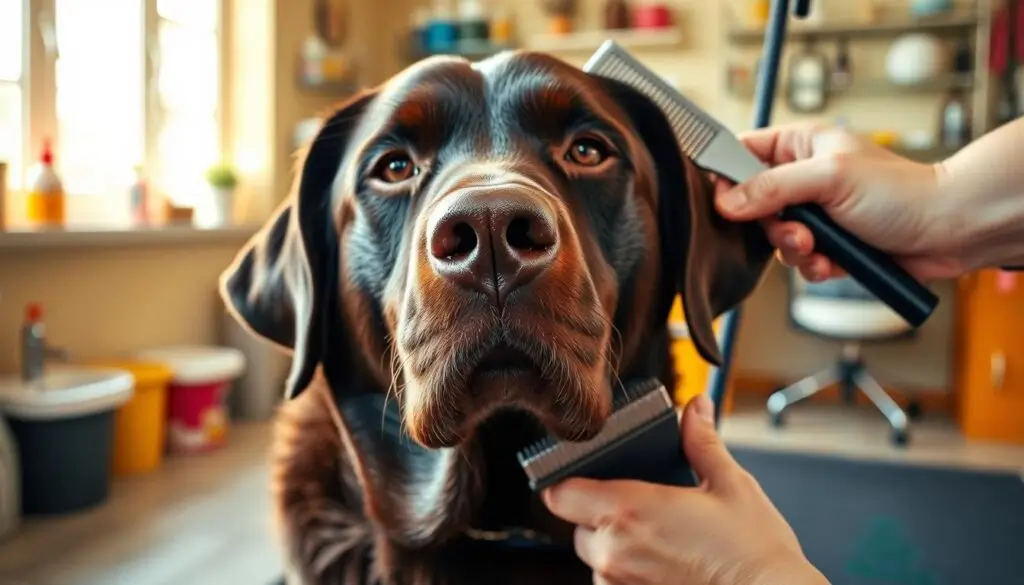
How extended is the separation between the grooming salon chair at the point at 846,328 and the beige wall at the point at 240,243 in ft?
1.76

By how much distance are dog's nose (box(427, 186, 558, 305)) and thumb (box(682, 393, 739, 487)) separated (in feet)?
1.02

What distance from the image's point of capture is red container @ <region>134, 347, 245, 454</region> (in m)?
3.43

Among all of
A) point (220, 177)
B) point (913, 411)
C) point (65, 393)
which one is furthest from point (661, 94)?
point (913, 411)

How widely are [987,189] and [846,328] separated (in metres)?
3.15

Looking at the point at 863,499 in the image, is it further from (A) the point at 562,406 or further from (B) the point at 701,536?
(A) the point at 562,406

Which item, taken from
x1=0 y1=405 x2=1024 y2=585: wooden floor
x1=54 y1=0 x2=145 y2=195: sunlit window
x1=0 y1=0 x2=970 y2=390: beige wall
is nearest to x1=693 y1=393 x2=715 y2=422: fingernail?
x1=0 y1=405 x2=1024 y2=585: wooden floor

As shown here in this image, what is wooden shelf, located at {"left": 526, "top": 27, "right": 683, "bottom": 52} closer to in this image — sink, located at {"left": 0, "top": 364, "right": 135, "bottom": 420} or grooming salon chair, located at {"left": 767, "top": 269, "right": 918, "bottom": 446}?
grooming salon chair, located at {"left": 767, "top": 269, "right": 918, "bottom": 446}

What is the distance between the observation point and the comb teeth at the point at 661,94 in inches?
43.4

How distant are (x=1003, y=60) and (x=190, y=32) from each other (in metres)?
4.09

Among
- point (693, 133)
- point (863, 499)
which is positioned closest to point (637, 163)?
point (693, 133)

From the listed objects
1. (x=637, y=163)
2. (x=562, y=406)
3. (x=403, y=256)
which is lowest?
(x=562, y=406)

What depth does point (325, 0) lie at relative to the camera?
4.86m

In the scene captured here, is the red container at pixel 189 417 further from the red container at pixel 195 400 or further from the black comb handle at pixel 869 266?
the black comb handle at pixel 869 266

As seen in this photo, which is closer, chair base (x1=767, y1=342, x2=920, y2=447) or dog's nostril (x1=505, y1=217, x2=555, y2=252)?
dog's nostril (x1=505, y1=217, x2=555, y2=252)
